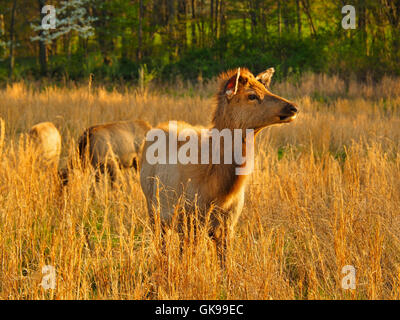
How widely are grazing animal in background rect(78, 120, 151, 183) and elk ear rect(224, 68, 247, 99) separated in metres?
3.95

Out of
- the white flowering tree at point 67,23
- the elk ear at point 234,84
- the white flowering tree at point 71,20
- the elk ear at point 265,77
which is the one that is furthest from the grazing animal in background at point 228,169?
the white flowering tree at point 71,20

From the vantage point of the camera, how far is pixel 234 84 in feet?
13.1

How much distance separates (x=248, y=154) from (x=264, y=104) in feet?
1.56

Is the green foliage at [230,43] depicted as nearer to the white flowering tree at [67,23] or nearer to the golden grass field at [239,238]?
the white flowering tree at [67,23]

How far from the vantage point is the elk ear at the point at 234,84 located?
156 inches

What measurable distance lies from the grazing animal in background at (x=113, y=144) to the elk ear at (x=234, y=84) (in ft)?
13.0

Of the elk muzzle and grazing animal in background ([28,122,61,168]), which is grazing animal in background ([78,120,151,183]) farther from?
the elk muzzle

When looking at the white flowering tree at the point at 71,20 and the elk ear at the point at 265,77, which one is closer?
the elk ear at the point at 265,77

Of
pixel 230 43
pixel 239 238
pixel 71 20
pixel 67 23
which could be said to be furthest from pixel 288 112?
pixel 67 23

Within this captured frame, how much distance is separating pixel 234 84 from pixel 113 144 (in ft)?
14.2
